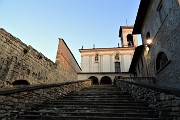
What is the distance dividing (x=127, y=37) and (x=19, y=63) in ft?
83.2

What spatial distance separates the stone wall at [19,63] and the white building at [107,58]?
16.6 metres

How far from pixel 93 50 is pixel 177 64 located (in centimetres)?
2132

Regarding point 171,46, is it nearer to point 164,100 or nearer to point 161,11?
point 161,11

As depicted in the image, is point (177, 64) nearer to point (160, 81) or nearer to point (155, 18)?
point (160, 81)

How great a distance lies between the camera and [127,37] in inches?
1180

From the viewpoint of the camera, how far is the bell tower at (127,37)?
28.9 m

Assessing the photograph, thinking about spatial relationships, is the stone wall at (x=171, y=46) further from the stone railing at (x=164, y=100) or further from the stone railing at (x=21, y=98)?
the stone railing at (x=21, y=98)

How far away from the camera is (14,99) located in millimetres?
4418

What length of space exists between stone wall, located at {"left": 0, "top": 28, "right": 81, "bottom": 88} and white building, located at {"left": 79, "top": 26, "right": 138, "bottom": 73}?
16.6 metres

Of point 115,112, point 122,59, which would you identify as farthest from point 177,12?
point 122,59

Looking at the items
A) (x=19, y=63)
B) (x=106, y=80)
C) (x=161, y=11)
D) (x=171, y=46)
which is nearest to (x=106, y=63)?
(x=106, y=80)

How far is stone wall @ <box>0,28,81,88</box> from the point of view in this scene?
22.0ft

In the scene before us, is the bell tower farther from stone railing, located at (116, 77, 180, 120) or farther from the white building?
stone railing, located at (116, 77, 180, 120)

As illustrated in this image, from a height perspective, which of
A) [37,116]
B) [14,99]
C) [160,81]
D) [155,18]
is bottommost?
[37,116]
